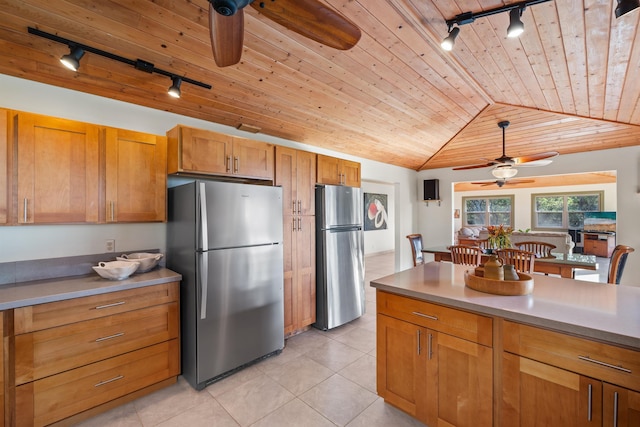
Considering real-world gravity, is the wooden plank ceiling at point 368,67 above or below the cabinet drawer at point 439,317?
above

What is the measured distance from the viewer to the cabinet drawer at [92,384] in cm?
168

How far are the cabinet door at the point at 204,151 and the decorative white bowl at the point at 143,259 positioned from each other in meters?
0.82

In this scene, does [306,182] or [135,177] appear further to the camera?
[306,182]

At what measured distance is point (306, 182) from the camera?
10.5ft

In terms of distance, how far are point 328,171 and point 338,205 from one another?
46 centimetres

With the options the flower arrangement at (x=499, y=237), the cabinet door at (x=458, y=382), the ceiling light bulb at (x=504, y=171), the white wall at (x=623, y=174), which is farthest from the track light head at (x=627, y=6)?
the white wall at (x=623, y=174)

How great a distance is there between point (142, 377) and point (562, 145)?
242 inches

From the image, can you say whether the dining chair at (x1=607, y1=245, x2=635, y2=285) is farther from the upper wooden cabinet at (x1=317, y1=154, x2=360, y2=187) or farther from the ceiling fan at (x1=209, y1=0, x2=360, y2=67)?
the ceiling fan at (x1=209, y1=0, x2=360, y2=67)

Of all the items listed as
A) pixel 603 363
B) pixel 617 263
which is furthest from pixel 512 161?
pixel 603 363

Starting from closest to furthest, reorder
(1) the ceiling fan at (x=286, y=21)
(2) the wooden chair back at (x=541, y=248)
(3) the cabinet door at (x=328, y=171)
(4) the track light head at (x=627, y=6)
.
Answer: (1) the ceiling fan at (x=286, y=21), (4) the track light head at (x=627, y=6), (3) the cabinet door at (x=328, y=171), (2) the wooden chair back at (x=541, y=248)

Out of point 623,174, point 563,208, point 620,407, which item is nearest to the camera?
point 620,407

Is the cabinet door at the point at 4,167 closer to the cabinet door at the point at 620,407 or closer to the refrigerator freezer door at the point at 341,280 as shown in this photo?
the refrigerator freezer door at the point at 341,280

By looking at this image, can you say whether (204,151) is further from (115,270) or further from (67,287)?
(67,287)

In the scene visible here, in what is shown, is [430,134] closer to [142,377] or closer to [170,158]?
[170,158]
